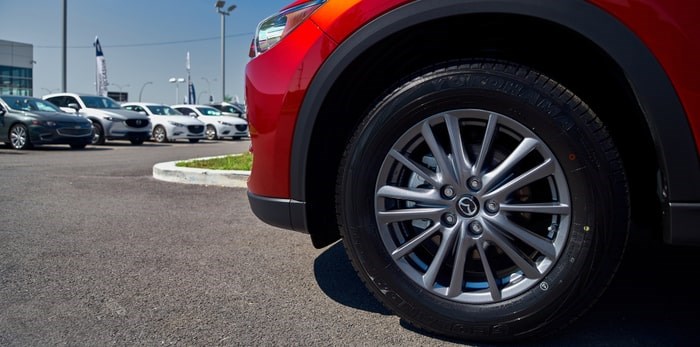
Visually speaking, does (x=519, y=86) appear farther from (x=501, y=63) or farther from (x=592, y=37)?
(x=592, y=37)

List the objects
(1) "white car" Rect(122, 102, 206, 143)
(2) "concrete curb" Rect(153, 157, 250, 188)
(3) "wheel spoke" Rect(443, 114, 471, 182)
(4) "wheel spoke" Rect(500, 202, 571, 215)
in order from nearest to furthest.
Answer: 1. (4) "wheel spoke" Rect(500, 202, 571, 215)
2. (3) "wheel spoke" Rect(443, 114, 471, 182)
3. (2) "concrete curb" Rect(153, 157, 250, 188)
4. (1) "white car" Rect(122, 102, 206, 143)

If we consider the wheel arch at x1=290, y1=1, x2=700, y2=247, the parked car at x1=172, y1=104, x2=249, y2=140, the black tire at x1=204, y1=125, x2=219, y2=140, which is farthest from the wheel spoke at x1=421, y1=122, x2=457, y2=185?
the black tire at x1=204, y1=125, x2=219, y2=140

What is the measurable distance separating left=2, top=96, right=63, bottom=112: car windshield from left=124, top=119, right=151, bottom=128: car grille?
2412 millimetres

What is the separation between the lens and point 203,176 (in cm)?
649

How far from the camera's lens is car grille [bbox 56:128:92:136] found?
12461 mm

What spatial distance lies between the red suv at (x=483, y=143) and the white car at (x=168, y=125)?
17.1 metres

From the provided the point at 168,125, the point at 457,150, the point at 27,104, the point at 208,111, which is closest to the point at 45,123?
the point at 27,104

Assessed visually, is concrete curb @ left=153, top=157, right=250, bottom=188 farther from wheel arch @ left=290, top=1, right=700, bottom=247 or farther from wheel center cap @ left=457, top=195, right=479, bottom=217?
wheel center cap @ left=457, top=195, right=479, bottom=217

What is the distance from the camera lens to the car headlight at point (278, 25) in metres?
2.21

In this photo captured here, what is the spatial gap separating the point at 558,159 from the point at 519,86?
0.31 m

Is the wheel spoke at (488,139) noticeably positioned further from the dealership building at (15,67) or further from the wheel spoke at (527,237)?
the dealership building at (15,67)

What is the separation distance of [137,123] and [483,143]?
15637mm

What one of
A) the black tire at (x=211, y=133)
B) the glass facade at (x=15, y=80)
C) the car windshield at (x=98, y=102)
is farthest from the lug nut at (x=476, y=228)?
the glass facade at (x=15, y=80)

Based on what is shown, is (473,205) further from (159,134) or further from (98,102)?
(159,134)
